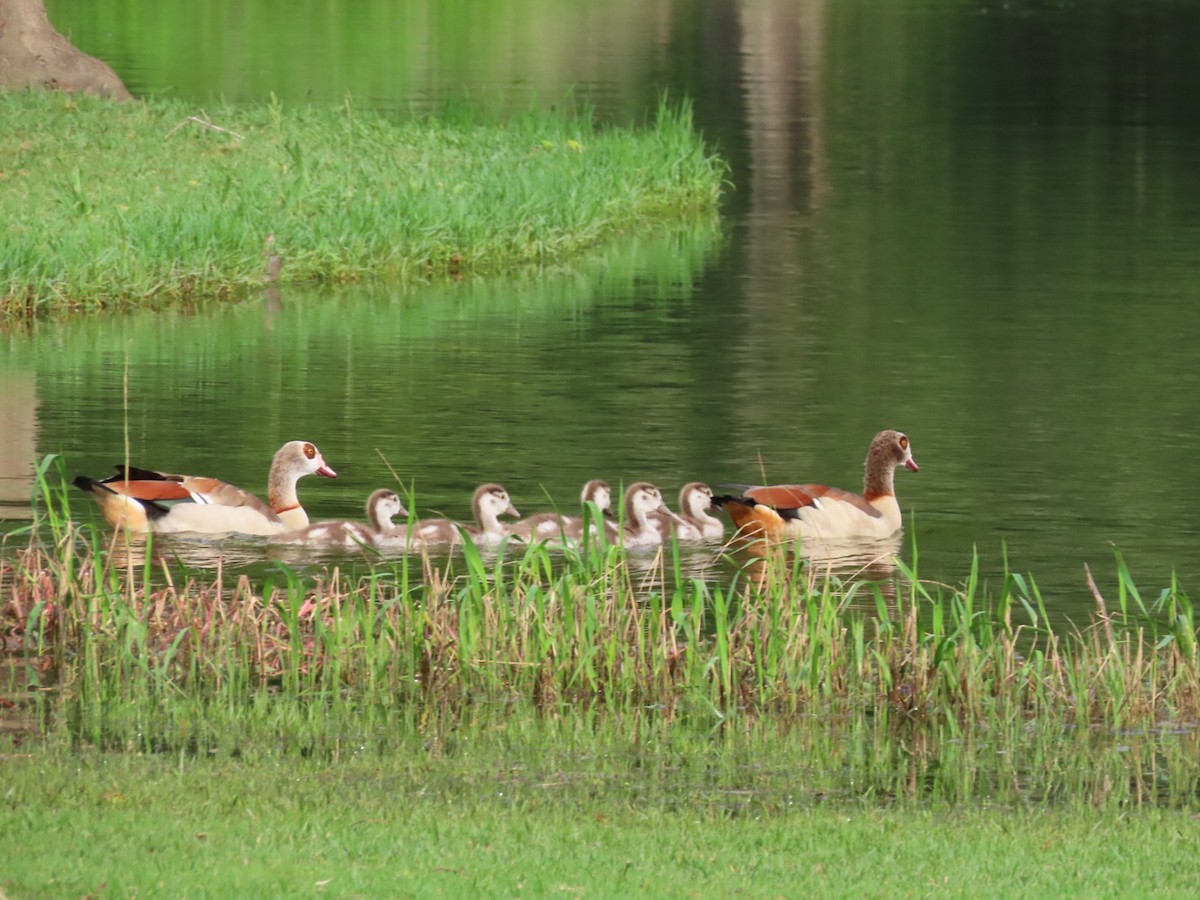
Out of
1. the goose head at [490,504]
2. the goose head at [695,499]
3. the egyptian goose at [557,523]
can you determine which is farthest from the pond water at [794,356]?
the goose head at [695,499]

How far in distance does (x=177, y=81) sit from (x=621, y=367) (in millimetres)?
25303

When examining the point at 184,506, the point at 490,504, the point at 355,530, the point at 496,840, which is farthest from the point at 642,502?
the point at 496,840

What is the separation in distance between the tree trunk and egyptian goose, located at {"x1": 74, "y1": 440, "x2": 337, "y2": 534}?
19.5 meters

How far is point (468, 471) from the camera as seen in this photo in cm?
1680

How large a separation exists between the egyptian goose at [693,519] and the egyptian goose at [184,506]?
208cm

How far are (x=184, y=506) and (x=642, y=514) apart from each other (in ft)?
8.54

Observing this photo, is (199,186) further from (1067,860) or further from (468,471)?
(1067,860)

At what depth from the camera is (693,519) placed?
15.3 m

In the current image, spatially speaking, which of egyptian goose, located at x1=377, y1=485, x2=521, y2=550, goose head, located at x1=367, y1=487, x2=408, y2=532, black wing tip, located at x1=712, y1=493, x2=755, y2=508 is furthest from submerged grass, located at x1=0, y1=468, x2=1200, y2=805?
black wing tip, located at x1=712, y1=493, x2=755, y2=508

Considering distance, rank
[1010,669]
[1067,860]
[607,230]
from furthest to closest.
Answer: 1. [607,230]
2. [1010,669]
3. [1067,860]

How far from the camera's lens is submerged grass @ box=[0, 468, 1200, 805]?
424 inches

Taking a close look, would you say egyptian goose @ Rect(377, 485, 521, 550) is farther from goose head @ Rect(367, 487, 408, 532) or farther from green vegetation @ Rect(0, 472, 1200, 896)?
green vegetation @ Rect(0, 472, 1200, 896)

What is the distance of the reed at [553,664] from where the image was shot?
11.1m

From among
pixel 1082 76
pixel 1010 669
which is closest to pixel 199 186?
pixel 1010 669
